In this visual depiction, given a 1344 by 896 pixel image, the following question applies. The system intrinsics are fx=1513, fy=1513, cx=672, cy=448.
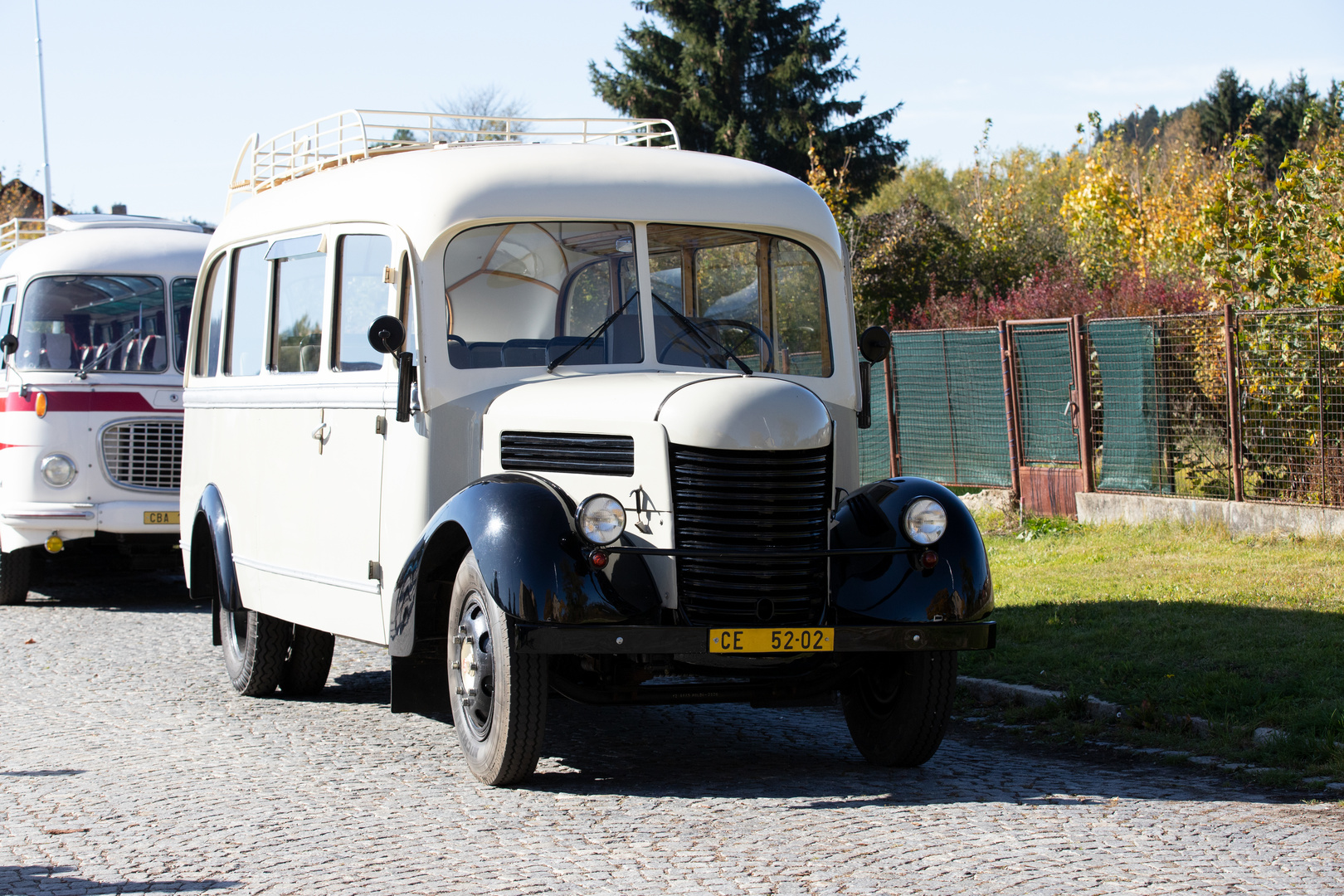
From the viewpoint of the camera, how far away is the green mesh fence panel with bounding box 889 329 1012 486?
51.9ft

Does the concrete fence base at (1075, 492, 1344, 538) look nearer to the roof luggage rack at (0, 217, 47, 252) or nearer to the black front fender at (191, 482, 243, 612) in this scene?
the black front fender at (191, 482, 243, 612)

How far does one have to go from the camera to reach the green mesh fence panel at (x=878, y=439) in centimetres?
1812

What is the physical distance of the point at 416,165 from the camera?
269 inches

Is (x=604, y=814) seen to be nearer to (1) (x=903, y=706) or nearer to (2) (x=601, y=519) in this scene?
(2) (x=601, y=519)

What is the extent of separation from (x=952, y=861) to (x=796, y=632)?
3.76 ft

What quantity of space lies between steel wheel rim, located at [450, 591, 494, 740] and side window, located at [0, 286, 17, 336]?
8.48 meters

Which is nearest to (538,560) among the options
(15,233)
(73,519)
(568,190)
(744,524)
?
(744,524)

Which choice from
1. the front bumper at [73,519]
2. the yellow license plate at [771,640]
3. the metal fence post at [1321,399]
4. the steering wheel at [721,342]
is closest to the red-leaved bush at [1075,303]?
the metal fence post at [1321,399]

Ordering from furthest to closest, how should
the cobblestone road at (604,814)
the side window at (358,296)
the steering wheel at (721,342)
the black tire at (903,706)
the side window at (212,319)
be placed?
the side window at (212,319)
the side window at (358,296)
the steering wheel at (721,342)
the black tire at (903,706)
the cobblestone road at (604,814)

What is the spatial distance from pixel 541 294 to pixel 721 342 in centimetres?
84

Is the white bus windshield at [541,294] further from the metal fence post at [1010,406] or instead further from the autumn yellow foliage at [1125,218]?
the autumn yellow foliage at [1125,218]

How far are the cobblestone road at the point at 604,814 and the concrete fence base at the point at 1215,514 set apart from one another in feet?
18.4

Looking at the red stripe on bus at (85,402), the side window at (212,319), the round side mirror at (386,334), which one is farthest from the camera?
the red stripe on bus at (85,402)

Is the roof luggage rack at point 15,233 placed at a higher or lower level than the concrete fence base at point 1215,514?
higher
